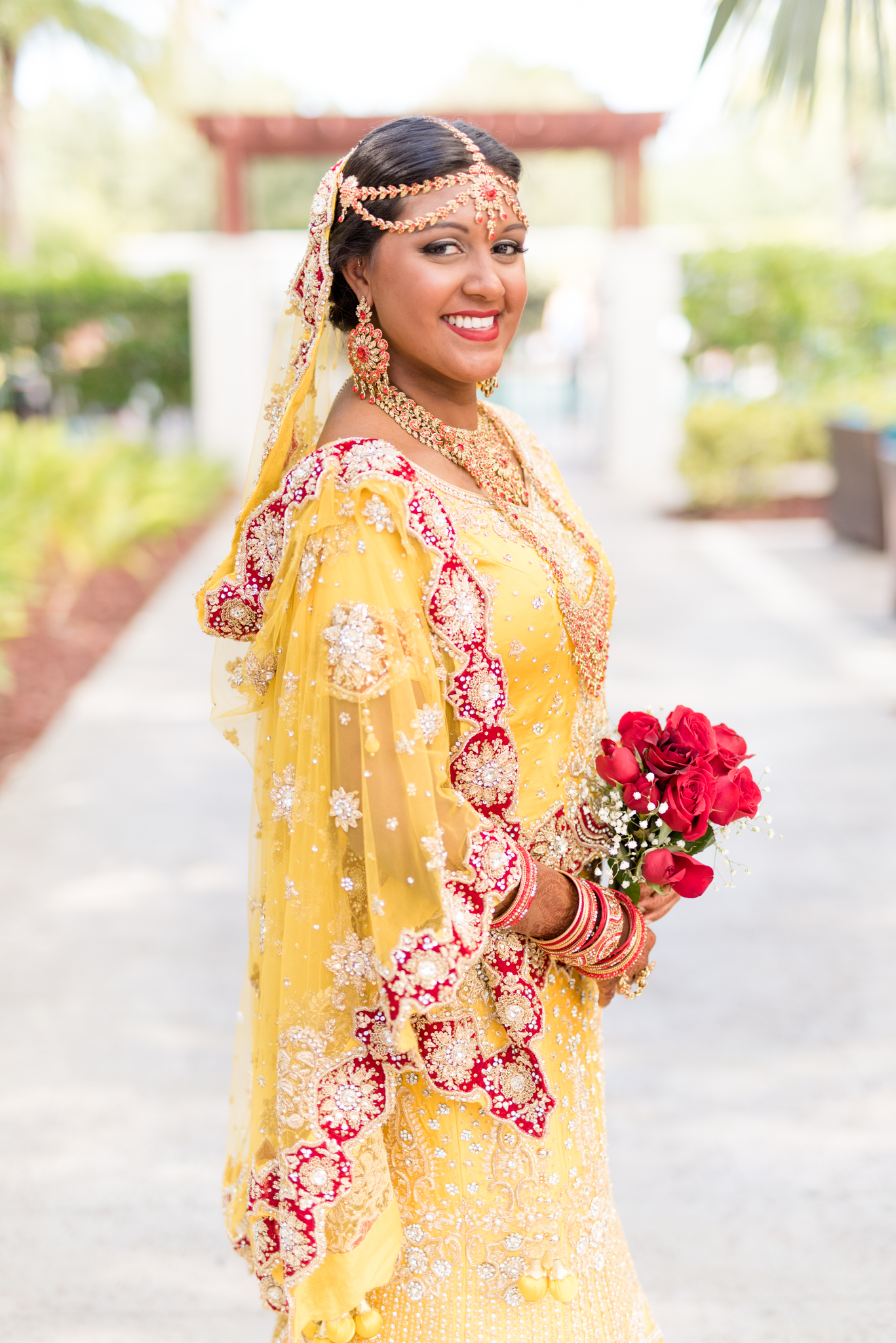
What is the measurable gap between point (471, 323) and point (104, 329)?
18035mm

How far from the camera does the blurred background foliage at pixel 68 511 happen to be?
8.30m

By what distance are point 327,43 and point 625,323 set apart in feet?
122

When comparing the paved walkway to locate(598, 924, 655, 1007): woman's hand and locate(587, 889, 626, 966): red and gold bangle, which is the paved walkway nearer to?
locate(598, 924, 655, 1007): woman's hand

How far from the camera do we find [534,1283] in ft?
5.62

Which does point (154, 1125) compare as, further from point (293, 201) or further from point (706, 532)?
point (293, 201)

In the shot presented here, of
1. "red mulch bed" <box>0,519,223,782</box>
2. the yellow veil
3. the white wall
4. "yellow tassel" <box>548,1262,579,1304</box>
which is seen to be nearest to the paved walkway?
"red mulch bed" <box>0,519,223,782</box>

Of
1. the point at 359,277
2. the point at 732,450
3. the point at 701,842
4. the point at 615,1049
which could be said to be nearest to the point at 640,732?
the point at 701,842

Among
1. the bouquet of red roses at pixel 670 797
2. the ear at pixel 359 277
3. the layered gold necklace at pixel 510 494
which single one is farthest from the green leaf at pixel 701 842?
the ear at pixel 359 277

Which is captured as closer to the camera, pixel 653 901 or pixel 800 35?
pixel 653 901

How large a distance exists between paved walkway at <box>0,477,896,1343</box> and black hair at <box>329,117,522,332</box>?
2.21m

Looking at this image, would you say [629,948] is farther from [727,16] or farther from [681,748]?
[727,16]

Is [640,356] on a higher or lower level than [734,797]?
higher

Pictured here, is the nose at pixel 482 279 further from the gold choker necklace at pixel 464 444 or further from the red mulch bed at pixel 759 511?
the red mulch bed at pixel 759 511

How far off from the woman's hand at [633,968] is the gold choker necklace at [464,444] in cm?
61
